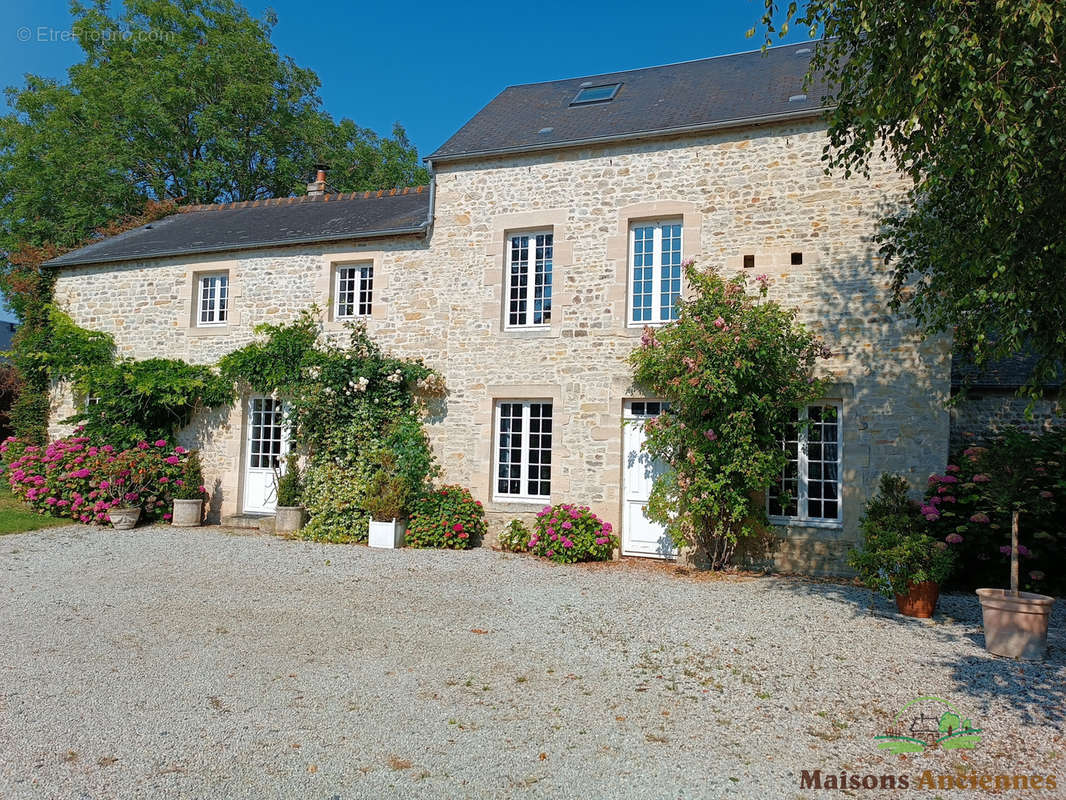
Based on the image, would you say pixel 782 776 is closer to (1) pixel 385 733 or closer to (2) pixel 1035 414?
(1) pixel 385 733

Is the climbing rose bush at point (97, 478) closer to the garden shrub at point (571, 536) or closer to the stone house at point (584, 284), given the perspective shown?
the stone house at point (584, 284)

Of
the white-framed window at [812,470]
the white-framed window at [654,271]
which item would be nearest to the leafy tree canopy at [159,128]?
the white-framed window at [654,271]

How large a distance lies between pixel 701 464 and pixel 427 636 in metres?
4.28

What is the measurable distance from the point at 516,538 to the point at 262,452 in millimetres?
4884

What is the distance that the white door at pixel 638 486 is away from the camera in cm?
973

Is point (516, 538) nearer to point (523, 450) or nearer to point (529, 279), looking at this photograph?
point (523, 450)

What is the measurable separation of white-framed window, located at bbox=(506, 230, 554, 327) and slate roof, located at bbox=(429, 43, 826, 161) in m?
1.33

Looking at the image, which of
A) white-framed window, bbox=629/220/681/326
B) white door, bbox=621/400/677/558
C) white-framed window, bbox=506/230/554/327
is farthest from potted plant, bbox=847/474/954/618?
white-framed window, bbox=506/230/554/327

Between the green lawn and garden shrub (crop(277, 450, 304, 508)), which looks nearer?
the green lawn

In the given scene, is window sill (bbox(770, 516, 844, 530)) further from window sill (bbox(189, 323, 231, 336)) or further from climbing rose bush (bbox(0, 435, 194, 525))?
window sill (bbox(189, 323, 231, 336))

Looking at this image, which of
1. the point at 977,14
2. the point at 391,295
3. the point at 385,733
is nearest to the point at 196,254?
the point at 391,295

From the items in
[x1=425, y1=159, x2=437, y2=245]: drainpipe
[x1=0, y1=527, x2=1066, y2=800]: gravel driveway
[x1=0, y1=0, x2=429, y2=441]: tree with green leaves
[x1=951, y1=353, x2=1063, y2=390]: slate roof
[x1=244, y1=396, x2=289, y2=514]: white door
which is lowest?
[x1=0, y1=527, x2=1066, y2=800]: gravel driveway

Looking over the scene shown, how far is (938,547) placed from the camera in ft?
21.7

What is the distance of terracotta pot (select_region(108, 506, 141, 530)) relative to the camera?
1103cm
